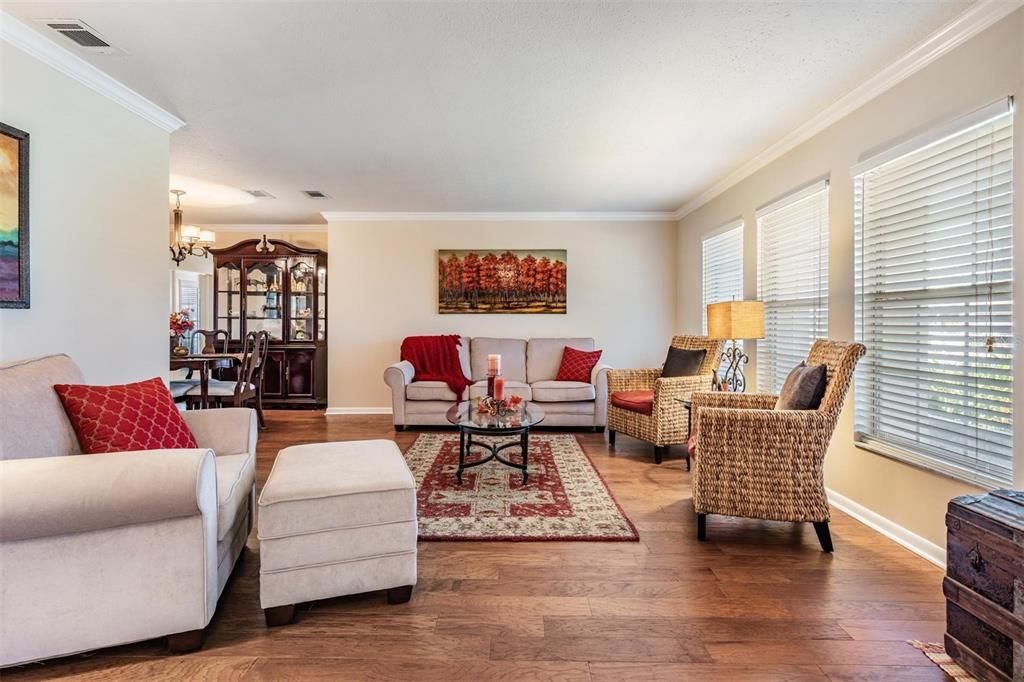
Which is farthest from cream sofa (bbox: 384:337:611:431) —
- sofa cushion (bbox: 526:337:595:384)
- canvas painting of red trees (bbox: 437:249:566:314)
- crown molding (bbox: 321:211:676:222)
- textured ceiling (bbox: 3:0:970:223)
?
textured ceiling (bbox: 3:0:970:223)

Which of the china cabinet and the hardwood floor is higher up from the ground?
the china cabinet

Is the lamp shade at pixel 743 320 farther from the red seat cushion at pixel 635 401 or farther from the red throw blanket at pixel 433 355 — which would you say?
the red throw blanket at pixel 433 355

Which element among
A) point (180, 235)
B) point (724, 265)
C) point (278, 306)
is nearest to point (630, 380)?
point (724, 265)

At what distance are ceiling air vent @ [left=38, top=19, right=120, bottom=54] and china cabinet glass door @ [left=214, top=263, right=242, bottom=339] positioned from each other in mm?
4101

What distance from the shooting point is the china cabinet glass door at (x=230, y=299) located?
624 centimetres

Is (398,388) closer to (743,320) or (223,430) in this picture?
(223,430)

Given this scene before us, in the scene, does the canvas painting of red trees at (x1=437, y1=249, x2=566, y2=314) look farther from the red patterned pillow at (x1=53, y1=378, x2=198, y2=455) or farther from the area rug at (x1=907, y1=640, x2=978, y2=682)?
the area rug at (x1=907, y1=640, x2=978, y2=682)

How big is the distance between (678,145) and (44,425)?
12.6 ft

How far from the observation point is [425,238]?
19.7 feet

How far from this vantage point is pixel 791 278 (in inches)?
142

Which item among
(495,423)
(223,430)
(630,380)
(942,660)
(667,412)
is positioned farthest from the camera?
(630,380)

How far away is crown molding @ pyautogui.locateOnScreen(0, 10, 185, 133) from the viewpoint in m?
2.23

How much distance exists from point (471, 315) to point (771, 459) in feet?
13.4

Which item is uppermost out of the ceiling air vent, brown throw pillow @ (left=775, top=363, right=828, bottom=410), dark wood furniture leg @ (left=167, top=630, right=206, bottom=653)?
the ceiling air vent
